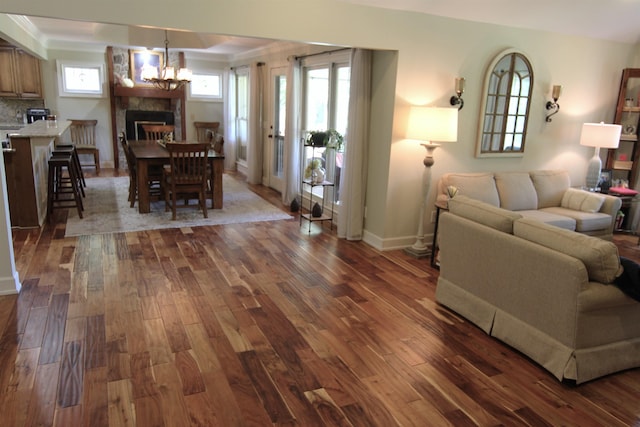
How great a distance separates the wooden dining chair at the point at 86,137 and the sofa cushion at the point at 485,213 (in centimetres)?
758

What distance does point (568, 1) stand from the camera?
4.48 meters

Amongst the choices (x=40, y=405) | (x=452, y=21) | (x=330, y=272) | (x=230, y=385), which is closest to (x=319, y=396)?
(x=230, y=385)

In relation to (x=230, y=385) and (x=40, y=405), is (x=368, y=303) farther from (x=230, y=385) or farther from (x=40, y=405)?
(x=40, y=405)

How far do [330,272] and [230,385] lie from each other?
1861 mm

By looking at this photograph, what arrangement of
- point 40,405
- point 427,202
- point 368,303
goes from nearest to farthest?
point 40,405 → point 368,303 → point 427,202

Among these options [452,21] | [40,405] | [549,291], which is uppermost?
[452,21]

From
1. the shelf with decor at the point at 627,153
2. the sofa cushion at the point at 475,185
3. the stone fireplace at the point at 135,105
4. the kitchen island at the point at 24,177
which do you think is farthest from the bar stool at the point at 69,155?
the shelf with decor at the point at 627,153

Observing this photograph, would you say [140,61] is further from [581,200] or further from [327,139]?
[581,200]

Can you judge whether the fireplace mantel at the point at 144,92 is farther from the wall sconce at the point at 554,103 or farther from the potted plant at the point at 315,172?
the wall sconce at the point at 554,103

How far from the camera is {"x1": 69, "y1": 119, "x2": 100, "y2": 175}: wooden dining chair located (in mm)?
8812

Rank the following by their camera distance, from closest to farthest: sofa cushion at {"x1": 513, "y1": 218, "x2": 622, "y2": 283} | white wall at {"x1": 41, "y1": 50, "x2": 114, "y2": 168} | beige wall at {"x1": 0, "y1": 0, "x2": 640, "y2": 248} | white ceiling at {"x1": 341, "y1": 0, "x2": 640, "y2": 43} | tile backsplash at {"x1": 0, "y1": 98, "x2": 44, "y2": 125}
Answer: sofa cushion at {"x1": 513, "y1": 218, "x2": 622, "y2": 283} → beige wall at {"x1": 0, "y1": 0, "x2": 640, "y2": 248} → white ceiling at {"x1": 341, "y1": 0, "x2": 640, "y2": 43} → tile backsplash at {"x1": 0, "y1": 98, "x2": 44, "y2": 125} → white wall at {"x1": 41, "y1": 50, "x2": 114, "y2": 168}

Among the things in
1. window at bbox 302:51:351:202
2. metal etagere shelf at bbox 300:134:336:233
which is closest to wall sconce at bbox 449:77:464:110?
window at bbox 302:51:351:202

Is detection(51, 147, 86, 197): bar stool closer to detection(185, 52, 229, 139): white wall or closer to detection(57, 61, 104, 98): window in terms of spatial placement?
detection(57, 61, 104, 98): window

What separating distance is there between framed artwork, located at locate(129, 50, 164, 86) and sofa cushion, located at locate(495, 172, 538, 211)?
7231 millimetres
